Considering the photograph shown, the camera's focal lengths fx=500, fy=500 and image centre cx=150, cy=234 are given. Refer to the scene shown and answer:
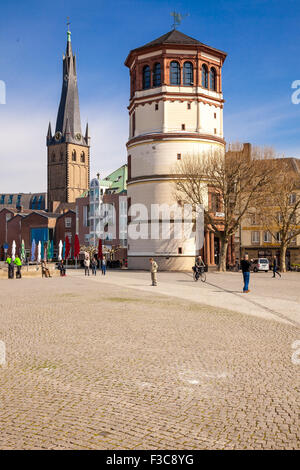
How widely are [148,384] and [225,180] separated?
36490 millimetres

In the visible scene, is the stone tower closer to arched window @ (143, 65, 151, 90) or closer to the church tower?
arched window @ (143, 65, 151, 90)

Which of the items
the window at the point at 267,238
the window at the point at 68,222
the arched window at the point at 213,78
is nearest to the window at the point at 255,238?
the window at the point at 267,238

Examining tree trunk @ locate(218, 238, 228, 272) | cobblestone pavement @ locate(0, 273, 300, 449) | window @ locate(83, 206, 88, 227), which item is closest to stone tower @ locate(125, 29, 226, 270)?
tree trunk @ locate(218, 238, 228, 272)

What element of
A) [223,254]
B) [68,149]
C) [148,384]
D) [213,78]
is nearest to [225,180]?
[223,254]

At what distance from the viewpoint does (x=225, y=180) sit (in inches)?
1673

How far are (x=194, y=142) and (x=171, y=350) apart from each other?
4008 centimetres

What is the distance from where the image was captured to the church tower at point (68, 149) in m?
143

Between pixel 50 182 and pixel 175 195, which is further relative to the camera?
pixel 50 182

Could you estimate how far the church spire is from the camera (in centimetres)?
14212

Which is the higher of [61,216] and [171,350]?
[61,216]

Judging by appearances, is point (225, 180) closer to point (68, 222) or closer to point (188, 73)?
point (188, 73)
